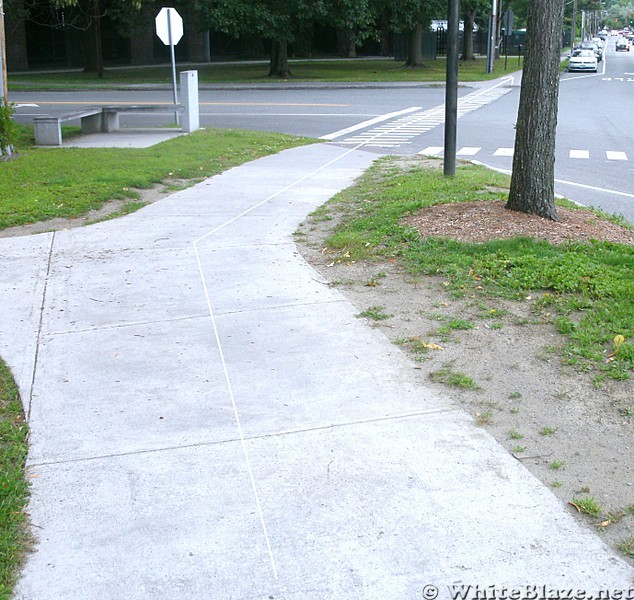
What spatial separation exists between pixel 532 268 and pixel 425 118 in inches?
694

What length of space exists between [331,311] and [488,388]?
5.97 feet

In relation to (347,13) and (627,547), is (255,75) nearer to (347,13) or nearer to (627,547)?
(347,13)

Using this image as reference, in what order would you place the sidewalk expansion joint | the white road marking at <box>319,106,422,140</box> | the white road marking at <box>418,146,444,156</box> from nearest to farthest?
the sidewalk expansion joint → the white road marking at <box>418,146,444,156</box> → the white road marking at <box>319,106,422,140</box>

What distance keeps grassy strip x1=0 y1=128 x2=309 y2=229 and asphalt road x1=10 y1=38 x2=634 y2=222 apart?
9.75 feet

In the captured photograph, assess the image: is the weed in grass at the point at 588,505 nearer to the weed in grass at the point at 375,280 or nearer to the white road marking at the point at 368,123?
the weed in grass at the point at 375,280

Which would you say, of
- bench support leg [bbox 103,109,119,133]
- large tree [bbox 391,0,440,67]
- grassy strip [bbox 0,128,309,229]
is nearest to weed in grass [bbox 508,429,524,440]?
grassy strip [bbox 0,128,309,229]

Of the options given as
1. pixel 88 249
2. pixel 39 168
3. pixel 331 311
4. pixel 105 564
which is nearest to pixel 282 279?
pixel 331 311

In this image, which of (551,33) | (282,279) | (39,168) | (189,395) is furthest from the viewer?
(39,168)

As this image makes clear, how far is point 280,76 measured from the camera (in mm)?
42562

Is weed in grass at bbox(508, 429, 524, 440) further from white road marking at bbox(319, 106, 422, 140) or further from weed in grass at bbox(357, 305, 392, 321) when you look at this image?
white road marking at bbox(319, 106, 422, 140)

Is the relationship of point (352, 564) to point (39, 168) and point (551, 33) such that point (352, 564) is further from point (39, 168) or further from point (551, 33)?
point (39, 168)

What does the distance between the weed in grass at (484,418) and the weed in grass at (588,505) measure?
885 millimetres

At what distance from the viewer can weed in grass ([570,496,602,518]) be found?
380cm

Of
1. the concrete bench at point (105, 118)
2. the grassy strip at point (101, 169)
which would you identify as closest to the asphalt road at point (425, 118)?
the concrete bench at point (105, 118)
